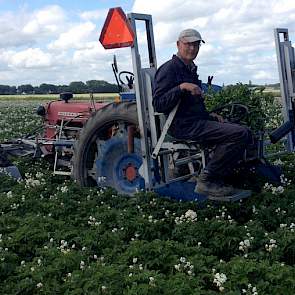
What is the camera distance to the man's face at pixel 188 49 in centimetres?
691

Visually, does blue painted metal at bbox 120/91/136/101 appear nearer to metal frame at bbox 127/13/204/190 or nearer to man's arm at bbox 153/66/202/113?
metal frame at bbox 127/13/204/190

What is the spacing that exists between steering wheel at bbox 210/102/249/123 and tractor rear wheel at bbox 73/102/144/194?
1181 mm

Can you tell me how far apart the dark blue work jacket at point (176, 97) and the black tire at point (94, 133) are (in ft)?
2.84

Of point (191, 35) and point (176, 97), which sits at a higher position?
point (191, 35)

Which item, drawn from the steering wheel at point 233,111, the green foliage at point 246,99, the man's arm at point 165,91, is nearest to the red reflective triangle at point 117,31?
the man's arm at point 165,91

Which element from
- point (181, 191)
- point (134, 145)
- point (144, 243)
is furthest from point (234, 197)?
point (134, 145)

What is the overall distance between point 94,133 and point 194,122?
1.93 metres

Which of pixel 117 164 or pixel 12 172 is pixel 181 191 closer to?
pixel 117 164

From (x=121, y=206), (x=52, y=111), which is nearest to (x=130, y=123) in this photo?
(x=121, y=206)

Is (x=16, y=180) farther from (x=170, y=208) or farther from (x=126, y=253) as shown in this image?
(x=126, y=253)

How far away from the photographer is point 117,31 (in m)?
6.82

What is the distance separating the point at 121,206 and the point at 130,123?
45.5 inches

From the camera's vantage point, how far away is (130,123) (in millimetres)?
7805

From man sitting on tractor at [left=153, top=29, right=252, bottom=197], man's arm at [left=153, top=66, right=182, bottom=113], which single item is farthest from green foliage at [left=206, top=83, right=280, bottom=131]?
man's arm at [left=153, top=66, right=182, bottom=113]
